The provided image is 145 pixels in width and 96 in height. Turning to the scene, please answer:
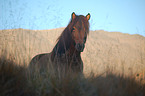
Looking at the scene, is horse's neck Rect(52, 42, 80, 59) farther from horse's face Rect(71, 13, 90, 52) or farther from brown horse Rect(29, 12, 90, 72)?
horse's face Rect(71, 13, 90, 52)

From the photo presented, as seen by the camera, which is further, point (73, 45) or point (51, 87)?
point (73, 45)

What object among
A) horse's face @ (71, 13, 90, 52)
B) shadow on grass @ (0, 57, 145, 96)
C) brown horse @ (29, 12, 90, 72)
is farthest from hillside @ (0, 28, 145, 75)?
shadow on grass @ (0, 57, 145, 96)

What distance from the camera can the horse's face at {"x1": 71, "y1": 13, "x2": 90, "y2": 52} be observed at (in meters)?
3.22

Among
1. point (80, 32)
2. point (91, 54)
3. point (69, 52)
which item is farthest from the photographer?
point (91, 54)

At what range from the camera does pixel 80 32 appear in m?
3.38

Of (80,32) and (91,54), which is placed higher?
(80,32)

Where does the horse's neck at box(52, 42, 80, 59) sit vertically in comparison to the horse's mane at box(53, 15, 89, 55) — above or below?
below

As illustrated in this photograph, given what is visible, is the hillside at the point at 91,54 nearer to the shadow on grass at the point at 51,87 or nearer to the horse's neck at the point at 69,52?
the horse's neck at the point at 69,52

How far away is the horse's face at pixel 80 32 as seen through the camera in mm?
3220

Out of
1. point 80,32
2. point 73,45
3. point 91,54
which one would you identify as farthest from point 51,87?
point 91,54

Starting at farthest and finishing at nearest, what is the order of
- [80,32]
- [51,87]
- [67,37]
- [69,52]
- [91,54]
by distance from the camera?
[91,54]
[67,37]
[69,52]
[80,32]
[51,87]

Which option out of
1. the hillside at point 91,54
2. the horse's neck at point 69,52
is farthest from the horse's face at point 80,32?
the hillside at point 91,54

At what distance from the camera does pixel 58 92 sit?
1.83 metres

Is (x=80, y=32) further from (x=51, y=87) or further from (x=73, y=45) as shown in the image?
(x=51, y=87)
